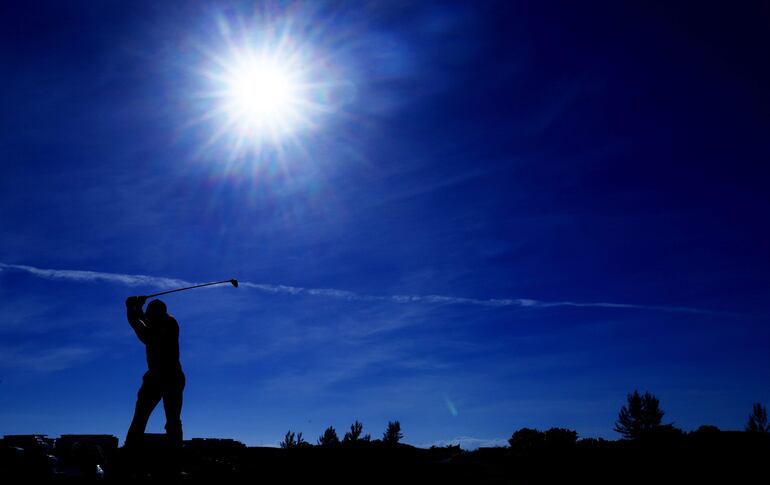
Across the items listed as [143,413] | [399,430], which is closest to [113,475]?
[143,413]

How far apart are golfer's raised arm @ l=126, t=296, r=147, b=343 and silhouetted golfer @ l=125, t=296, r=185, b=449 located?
2cm

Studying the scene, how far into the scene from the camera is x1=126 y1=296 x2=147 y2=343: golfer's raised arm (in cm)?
780

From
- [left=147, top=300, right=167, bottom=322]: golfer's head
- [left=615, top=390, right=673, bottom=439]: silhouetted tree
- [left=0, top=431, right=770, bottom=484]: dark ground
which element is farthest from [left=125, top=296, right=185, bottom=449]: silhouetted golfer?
[left=615, top=390, right=673, bottom=439]: silhouetted tree

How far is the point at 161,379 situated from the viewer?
751 centimetres

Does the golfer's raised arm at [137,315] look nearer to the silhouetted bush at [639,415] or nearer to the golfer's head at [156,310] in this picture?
the golfer's head at [156,310]

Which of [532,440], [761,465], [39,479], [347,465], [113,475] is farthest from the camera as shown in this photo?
[532,440]

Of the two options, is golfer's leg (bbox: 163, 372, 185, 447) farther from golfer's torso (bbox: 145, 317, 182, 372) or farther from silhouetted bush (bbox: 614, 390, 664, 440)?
silhouetted bush (bbox: 614, 390, 664, 440)

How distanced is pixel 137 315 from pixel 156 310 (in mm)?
436

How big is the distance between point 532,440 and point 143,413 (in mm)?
132565

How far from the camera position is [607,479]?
9602 millimetres

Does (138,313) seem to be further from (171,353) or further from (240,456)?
(240,456)

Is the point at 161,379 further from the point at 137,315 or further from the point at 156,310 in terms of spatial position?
the point at 137,315

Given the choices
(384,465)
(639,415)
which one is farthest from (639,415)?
(384,465)

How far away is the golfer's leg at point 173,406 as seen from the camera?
294 inches
